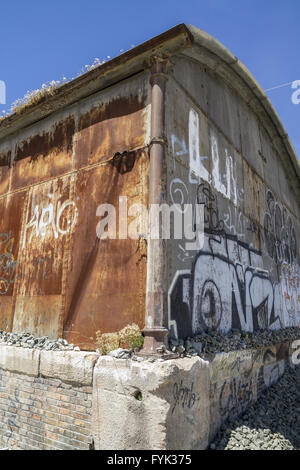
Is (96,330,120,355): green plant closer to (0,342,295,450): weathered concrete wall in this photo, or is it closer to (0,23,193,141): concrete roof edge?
(0,342,295,450): weathered concrete wall

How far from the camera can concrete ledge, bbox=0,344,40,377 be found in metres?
4.48

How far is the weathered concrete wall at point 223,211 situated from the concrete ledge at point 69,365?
3.57 feet

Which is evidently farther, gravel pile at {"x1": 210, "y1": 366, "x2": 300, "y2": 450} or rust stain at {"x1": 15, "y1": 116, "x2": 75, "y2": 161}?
rust stain at {"x1": 15, "y1": 116, "x2": 75, "y2": 161}

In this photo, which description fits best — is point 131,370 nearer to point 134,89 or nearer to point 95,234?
point 95,234

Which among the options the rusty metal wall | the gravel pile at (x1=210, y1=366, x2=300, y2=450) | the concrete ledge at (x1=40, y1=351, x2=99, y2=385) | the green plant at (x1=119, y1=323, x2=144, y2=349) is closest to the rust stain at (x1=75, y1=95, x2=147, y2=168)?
the rusty metal wall

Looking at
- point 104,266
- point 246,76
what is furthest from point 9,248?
point 246,76

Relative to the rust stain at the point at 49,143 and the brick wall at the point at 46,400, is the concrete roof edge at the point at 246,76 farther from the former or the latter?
the brick wall at the point at 46,400

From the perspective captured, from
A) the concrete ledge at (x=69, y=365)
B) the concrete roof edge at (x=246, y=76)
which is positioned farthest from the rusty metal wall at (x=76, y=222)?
the concrete roof edge at (x=246, y=76)

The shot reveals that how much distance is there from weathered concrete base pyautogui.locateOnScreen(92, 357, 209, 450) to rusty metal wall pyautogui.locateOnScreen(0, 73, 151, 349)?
0.70 m

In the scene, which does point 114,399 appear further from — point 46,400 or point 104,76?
point 104,76

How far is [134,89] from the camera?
493 centimetres

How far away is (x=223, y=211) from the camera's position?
596 cm
